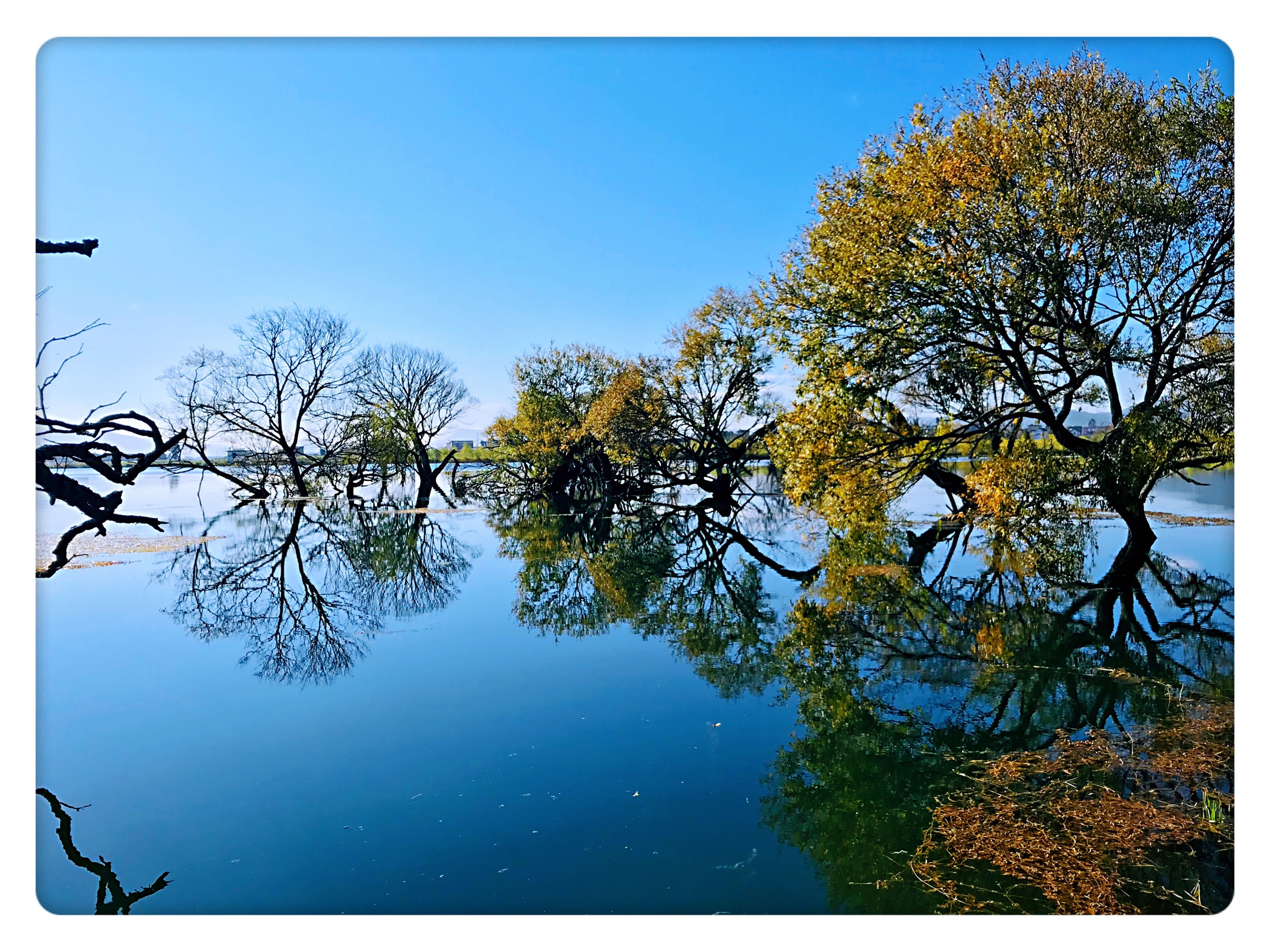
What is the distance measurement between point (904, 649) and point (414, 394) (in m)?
35.2

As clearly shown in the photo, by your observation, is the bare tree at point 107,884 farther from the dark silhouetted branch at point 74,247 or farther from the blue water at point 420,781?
the dark silhouetted branch at point 74,247

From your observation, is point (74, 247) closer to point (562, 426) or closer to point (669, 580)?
point (669, 580)

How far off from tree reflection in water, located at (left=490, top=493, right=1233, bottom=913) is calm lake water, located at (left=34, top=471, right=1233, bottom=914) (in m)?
0.04

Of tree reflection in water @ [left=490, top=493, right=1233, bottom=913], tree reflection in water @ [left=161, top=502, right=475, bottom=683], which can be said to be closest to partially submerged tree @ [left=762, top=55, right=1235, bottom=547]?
tree reflection in water @ [left=490, top=493, right=1233, bottom=913]

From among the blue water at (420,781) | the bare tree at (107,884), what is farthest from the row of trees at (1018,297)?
the bare tree at (107,884)

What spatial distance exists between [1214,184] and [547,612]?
9.66 metres

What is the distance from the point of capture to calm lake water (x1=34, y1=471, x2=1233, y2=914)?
382cm

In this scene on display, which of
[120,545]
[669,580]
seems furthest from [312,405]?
[669,580]

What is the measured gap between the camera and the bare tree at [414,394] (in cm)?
3784

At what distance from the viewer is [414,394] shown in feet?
130

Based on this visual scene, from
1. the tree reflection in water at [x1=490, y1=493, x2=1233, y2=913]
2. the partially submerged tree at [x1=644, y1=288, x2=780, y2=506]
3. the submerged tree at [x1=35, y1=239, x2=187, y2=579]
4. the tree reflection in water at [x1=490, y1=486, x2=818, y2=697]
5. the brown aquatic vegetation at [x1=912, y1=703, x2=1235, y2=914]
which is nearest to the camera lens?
the submerged tree at [x1=35, y1=239, x2=187, y2=579]

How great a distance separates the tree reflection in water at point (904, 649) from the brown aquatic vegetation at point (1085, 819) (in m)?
0.11

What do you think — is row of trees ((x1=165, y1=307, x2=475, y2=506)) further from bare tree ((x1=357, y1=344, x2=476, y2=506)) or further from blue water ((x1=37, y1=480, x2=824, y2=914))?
blue water ((x1=37, y1=480, x2=824, y2=914))
